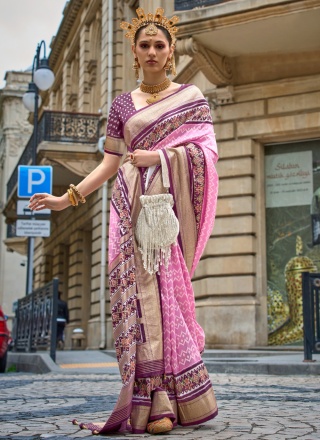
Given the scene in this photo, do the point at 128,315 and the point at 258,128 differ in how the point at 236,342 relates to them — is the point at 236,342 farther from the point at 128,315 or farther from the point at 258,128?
the point at 128,315

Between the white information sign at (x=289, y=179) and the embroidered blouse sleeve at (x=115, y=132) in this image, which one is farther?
the white information sign at (x=289, y=179)

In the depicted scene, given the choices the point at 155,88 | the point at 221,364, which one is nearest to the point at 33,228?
the point at 221,364

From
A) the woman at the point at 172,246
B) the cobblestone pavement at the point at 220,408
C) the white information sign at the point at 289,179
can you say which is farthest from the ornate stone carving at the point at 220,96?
the woman at the point at 172,246

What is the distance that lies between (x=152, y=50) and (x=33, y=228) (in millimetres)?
11235

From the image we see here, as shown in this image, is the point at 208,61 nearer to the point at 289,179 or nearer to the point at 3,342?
the point at 289,179

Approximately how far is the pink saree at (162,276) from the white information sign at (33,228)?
35.6 ft

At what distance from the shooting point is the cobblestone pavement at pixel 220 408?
3516 millimetres

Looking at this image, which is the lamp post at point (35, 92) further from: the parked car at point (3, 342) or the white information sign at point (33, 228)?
the parked car at point (3, 342)

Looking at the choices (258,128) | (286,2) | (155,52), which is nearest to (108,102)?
(258,128)

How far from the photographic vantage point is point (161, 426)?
3.43m

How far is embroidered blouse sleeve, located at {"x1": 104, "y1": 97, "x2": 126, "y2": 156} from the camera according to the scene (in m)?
4.08

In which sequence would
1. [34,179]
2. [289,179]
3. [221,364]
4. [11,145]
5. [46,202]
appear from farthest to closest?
[11,145] → [289,179] → [34,179] → [221,364] → [46,202]

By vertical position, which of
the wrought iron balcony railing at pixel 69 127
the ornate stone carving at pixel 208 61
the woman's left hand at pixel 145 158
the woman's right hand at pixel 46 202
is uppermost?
the wrought iron balcony railing at pixel 69 127

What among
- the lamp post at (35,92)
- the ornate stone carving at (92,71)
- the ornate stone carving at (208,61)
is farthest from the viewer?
the ornate stone carving at (92,71)
